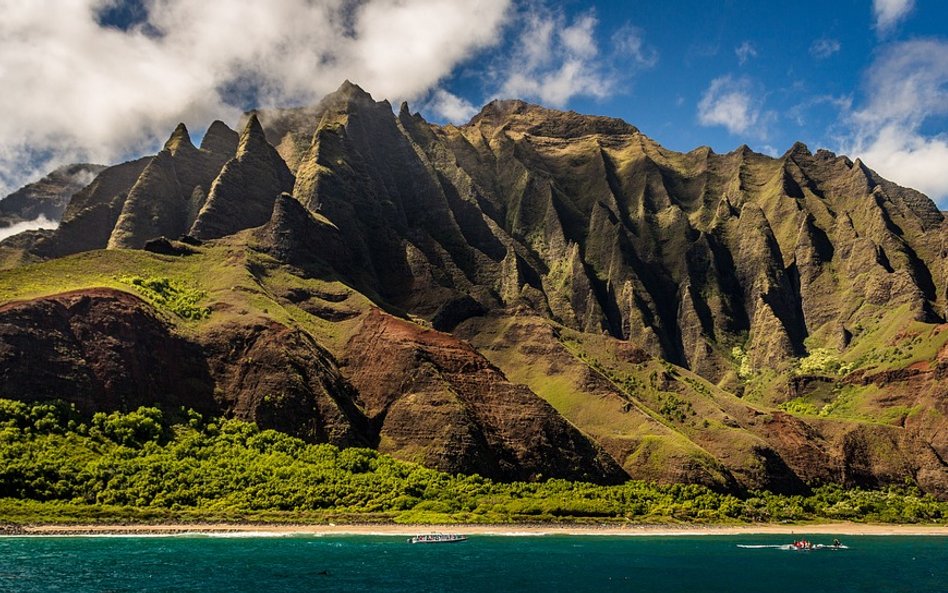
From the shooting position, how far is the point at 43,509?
15700cm

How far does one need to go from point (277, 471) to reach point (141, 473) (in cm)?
2808

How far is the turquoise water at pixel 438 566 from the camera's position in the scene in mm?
108688

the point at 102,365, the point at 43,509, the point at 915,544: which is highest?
the point at 102,365

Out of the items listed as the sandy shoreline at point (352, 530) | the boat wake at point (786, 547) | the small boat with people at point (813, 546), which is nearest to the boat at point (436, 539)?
the sandy shoreline at point (352, 530)

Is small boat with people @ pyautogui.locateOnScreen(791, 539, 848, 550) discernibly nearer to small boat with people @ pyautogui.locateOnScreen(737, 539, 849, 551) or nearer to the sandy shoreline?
small boat with people @ pyautogui.locateOnScreen(737, 539, 849, 551)

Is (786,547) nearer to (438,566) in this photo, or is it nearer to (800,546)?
(800,546)

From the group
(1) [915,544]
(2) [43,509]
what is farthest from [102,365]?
(1) [915,544]

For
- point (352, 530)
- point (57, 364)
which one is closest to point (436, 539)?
point (352, 530)

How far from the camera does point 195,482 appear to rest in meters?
178

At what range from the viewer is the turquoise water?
108688 mm

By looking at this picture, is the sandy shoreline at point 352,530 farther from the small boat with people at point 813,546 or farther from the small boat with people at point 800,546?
the small boat with people at point 813,546

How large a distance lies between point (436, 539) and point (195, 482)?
57189 mm

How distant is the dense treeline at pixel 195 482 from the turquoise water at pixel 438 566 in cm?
1627

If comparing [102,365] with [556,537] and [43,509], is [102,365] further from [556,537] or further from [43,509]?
[556,537]
